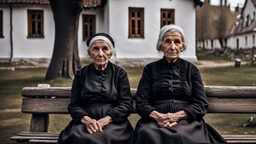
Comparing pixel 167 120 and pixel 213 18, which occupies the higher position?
pixel 213 18

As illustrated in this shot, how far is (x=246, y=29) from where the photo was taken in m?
38.1

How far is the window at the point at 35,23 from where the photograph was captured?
68.6 ft

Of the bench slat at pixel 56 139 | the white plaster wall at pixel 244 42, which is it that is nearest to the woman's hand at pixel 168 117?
the bench slat at pixel 56 139

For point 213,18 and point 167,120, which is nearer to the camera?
point 167,120

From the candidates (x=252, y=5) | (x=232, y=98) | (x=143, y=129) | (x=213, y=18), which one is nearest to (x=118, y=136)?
(x=143, y=129)

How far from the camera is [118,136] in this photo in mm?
3334

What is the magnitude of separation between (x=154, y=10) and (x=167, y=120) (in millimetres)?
17485

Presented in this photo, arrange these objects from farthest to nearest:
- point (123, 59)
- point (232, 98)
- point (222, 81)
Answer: point (123, 59), point (222, 81), point (232, 98)

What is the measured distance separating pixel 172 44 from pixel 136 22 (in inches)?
673

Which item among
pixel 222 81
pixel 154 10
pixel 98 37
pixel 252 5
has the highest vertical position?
pixel 252 5

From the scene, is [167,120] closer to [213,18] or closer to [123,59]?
[123,59]

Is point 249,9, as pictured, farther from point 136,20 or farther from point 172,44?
point 172,44

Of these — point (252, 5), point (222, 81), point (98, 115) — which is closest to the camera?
point (98, 115)

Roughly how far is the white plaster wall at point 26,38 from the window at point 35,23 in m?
0.19
